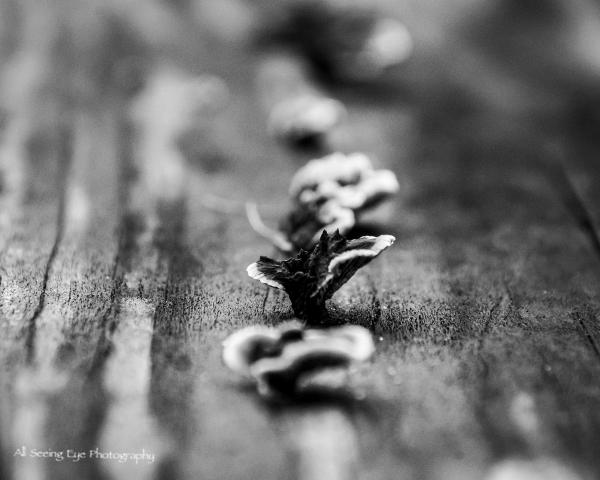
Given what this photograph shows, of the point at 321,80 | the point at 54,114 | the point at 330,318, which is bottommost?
the point at 54,114

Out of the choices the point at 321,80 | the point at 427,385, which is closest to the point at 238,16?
the point at 321,80

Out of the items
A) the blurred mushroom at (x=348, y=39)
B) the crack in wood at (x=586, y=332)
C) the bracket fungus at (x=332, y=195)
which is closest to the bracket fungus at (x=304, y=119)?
the blurred mushroom at (x=348, y=39)

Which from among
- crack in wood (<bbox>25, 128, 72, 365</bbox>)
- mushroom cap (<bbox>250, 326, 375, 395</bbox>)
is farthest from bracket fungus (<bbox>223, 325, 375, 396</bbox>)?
crack in wood (<bbox>25, 128, 72, 365</bbox>)

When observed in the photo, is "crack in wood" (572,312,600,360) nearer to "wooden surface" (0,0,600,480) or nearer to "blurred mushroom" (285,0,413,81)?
"wooden surface" (0,0,600,480)

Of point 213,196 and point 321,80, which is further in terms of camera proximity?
point 321,80

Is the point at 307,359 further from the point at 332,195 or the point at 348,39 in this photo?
the point at 348,39

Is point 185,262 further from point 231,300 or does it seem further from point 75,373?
point 75,373

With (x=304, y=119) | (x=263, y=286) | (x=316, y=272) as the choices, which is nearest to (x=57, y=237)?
(x=263, y=286)
